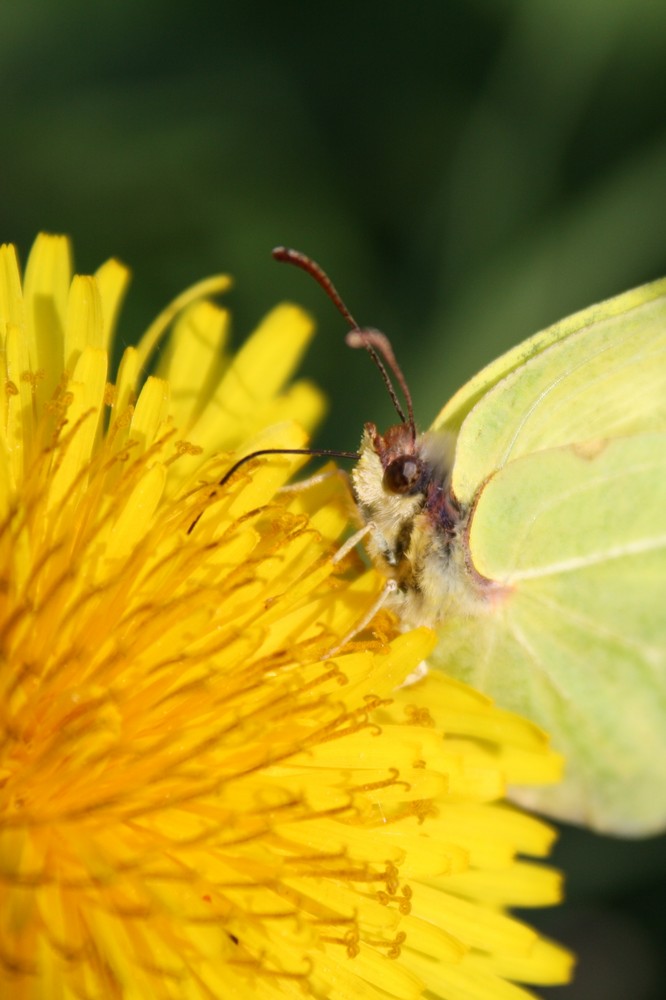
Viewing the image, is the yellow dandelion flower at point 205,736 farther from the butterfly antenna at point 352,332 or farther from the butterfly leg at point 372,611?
the butterfly antenna at point 352,332

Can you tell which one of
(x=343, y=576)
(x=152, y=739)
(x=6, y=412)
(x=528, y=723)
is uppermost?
(x=6, y=412)

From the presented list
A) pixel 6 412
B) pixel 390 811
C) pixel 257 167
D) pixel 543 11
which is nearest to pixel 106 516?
pixel 6 412

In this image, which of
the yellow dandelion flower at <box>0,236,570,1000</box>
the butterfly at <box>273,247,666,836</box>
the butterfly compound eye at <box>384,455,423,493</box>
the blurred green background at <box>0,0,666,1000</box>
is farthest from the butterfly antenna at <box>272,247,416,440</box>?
the blurred green background at <box>0,0,666,1000</box>

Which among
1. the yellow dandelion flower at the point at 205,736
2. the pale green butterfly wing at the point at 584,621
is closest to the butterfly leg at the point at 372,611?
the yellow dandelion flower at the point at 205,736

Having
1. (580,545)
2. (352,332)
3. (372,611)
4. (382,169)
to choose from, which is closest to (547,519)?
(580,545)

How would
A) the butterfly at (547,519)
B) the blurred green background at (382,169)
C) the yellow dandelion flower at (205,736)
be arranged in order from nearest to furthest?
1. the yellow dandelion flower at (205,736)
2. the butterfly at (547,519)
3. the blurred green background at (382,169)

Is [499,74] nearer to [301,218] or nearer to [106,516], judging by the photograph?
[301,218]

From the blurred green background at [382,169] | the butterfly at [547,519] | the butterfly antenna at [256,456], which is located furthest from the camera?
the blurred green background at [382,169]
